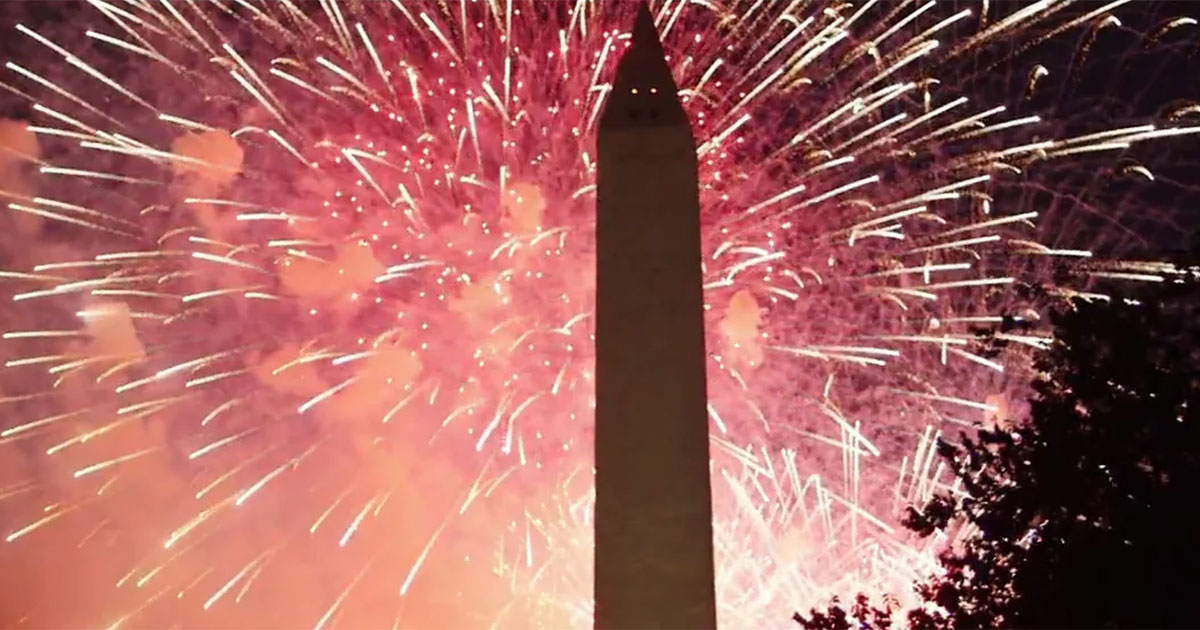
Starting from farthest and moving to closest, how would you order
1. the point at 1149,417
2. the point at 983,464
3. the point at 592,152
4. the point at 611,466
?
the point at 592,152 → the point at 983,464 → the point at 1149,417 → the point at 611,466

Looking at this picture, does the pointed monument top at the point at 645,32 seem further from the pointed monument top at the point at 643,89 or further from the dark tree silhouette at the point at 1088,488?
the dark tree silhouette at the point at 1088,488

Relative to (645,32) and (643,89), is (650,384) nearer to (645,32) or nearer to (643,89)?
(643,89)

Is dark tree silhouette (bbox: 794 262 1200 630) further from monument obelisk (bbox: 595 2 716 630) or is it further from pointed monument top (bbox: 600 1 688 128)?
pointed monument top (bbox: 600 1 688 128)

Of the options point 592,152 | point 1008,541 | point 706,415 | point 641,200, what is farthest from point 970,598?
point 592,152

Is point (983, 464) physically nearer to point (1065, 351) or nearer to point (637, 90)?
point (1065, 351)

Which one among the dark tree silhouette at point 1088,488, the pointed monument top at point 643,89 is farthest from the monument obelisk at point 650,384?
the dark tree silhouette at point 1088,488

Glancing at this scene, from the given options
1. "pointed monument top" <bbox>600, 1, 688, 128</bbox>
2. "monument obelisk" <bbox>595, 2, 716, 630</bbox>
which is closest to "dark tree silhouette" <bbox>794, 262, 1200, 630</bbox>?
"monument obelisk" <bbox>595, 2, 716, 630</bbox>

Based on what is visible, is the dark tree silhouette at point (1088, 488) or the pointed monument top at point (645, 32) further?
the pointed monument top at point (645, 32)
